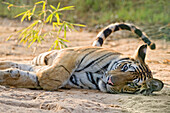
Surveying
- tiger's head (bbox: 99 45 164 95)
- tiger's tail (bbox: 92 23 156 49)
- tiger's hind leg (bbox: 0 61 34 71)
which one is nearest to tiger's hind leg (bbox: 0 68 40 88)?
tiger's hind leg (bbox: 0 61 34 71)

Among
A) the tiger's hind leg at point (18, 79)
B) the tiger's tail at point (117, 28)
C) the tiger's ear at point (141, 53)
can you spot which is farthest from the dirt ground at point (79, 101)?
the tiger's tail at point (117, 28)

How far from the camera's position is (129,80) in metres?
3.50

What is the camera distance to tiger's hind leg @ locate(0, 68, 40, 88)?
344 centimetres

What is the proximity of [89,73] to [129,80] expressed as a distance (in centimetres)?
53

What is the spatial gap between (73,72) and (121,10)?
779 cm

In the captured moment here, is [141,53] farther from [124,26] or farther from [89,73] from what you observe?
[124,26]

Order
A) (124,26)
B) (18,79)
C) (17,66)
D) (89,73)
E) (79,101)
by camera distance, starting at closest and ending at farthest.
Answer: (79,101), (18,79), (89,73), (17,66), (124,26)

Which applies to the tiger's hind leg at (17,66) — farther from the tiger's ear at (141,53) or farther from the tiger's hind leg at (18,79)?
the tiger's ear at (141,53)

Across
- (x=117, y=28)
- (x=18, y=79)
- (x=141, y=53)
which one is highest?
(x=117, y=28)

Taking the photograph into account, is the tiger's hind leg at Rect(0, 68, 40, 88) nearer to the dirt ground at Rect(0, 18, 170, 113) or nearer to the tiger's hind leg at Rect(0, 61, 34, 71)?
the dirt ground at Rect(0, 18, 170, 113)

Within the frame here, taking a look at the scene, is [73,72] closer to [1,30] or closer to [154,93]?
[154,93]

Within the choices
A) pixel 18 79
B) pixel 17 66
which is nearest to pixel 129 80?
pixel 18 79

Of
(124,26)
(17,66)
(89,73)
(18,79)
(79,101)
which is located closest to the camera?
(79,101)

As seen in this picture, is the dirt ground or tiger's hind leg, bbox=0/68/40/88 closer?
the dirt ground
